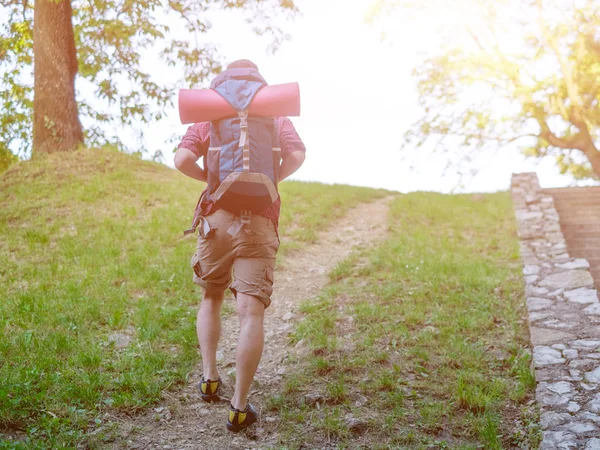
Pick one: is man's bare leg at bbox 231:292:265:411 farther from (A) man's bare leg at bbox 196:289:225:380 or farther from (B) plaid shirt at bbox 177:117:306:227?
(B) plaid shirt at bbox 177:117:306:227

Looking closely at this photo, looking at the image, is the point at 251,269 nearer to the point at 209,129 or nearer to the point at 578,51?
the point at 209,129

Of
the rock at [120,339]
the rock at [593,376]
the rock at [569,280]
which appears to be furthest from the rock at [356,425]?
the rock at [569,280]

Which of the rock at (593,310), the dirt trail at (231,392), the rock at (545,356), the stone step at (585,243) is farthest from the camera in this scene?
the stone step at (585,243)

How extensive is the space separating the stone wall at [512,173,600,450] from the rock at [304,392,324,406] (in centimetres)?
155

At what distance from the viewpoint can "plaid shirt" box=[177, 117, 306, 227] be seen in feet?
13.0

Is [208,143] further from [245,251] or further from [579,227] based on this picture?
[579,227]

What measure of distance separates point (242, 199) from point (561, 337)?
139 inches

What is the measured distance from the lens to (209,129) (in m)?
3.96

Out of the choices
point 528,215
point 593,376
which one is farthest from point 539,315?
point 528,215

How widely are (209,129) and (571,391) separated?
3.35 m

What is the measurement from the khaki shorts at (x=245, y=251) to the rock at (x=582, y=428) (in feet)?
7.34

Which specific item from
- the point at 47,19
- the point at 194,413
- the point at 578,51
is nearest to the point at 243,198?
the point at 194,413

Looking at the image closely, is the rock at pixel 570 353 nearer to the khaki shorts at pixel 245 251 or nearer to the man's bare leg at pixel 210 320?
the khaki shorts at pixel 245 251

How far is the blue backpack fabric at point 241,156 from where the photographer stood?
3713mm
